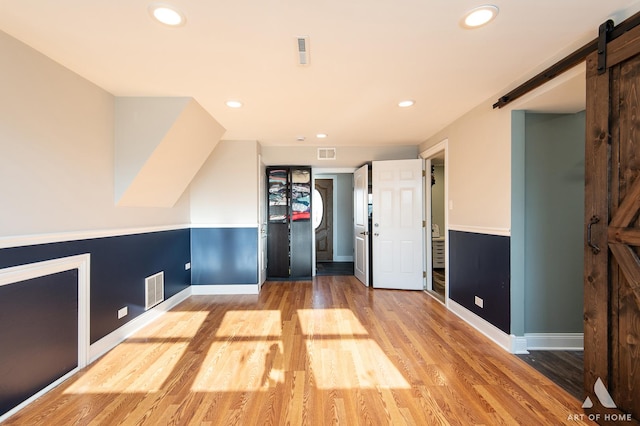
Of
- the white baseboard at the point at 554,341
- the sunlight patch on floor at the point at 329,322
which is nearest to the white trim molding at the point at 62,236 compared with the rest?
the sunlight patch on floor at the point at 329,322

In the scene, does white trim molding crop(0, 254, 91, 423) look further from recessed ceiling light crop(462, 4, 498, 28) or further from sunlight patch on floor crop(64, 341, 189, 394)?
recessed ceiling light crop(462, 4, 498, 28)

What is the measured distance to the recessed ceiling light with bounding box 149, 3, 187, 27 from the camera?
1.55m

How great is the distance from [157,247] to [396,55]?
3.17 metres

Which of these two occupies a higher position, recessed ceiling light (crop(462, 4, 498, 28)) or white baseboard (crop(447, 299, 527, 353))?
recessed ceiling light (crop(462, 4, 498, 28))

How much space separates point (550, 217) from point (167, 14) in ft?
10.8

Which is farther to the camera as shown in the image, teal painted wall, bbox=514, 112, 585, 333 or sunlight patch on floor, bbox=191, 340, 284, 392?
teal painted wall, bbox=514, 112, 585, 333

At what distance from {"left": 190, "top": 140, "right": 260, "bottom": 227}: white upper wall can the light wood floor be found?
154 centimetres

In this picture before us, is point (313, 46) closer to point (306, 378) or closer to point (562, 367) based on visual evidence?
point (306, 378)

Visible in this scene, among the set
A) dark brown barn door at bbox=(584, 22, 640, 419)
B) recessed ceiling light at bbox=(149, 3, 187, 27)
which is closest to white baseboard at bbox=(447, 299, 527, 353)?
dark brown barn door at bbox=(584, 22, 640, 419)

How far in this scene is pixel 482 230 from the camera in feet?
9.66

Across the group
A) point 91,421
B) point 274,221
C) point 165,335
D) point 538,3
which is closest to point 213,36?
point 538,3

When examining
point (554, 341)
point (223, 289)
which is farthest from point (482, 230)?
point (223, 289)

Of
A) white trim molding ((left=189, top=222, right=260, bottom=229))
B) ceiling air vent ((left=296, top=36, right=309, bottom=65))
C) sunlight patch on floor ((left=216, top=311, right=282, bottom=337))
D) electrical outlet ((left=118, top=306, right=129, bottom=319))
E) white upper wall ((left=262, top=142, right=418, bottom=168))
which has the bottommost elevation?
sunlight patch on floor ((left=216, top=311, right=282, bottom=337))

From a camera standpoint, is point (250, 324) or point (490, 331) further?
point (250, 324)
